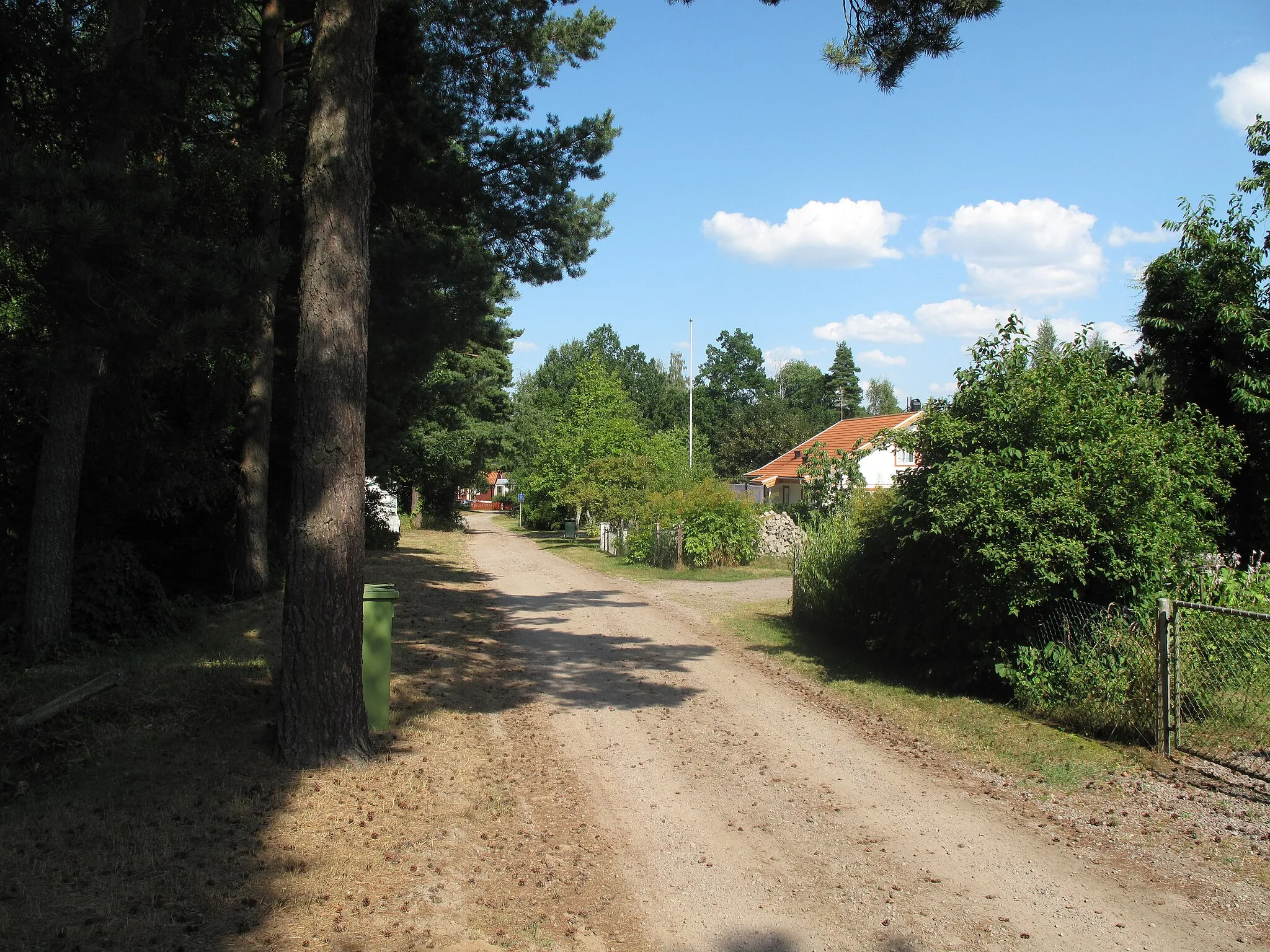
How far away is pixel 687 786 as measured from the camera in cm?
680

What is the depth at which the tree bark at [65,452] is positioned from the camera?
10.2 m

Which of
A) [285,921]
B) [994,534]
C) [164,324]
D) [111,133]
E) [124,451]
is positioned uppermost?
[111,133]

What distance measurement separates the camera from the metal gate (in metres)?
7.27

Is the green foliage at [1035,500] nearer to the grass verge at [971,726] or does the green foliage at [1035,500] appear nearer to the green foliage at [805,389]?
the grass verge at [971,726]

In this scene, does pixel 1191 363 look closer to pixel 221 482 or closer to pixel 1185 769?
pixel 1185 769

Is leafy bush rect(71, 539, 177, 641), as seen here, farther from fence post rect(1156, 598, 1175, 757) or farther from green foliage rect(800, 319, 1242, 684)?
fence post rect(1156, 598, 1175, 757)

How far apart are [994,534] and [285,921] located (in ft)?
21.7

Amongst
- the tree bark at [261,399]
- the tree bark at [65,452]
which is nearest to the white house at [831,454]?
the tree bark at [261,399]

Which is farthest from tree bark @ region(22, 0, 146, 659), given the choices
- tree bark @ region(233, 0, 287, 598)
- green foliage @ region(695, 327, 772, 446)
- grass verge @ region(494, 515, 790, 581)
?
green foliage @ region(695, 327, 772, 446)

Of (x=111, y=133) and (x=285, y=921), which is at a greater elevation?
(x=111, y=133)

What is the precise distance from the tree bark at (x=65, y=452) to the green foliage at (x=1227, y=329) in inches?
522

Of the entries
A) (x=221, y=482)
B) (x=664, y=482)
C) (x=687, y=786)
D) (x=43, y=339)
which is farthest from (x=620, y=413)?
(x=687, y=786)

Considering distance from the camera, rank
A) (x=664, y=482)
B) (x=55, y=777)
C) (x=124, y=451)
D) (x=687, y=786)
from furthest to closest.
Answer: (x=664, y=482) → (x=124, y=451) → (x=687, y=786) → (x=55, y=777)

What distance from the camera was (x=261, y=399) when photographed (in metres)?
16.2
